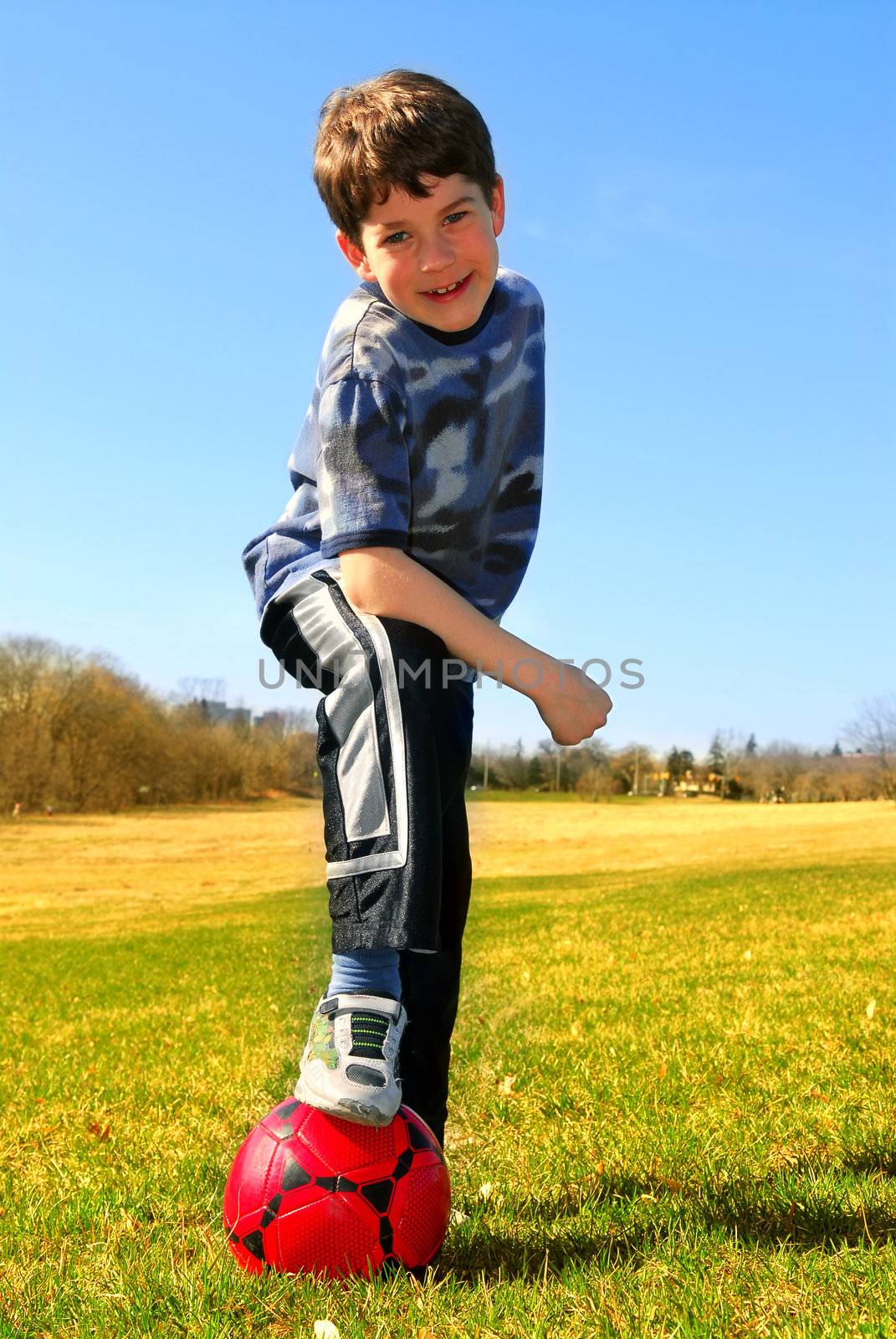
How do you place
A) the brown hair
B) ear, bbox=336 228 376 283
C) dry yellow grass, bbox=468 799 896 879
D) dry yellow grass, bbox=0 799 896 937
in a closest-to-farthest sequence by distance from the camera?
the brown hair → ear, bbox=336 228 376 283 → dry yellow grass, bbox=0 799 896 937 → dry yellow grass, bbox=468 799 896 879

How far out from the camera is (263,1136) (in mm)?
2822

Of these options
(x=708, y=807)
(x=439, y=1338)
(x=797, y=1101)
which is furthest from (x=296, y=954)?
(x=708, y=807)

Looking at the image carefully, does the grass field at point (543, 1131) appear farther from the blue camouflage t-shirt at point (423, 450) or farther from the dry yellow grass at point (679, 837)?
the dry yellow grass at point (679, 837)

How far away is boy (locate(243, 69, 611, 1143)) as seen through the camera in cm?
252

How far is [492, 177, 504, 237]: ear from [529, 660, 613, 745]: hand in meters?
1.17

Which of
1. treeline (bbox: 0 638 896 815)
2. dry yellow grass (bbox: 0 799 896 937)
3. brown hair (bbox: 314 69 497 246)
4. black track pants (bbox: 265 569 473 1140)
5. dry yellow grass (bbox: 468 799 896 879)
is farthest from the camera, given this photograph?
treeline (bbox: 0 638 896 815)

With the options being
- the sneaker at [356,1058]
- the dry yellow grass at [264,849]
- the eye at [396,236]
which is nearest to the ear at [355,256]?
the eye at [396,236]

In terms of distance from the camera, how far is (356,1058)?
100 inches

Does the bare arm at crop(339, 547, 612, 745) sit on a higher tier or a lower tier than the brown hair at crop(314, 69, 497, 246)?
lower

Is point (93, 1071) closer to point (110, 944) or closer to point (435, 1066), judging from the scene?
point (435, 1066)

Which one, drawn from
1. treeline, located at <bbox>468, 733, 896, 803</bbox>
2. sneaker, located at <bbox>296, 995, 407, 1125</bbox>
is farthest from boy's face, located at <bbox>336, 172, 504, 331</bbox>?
treeline, located at <bbox>468, 733, 896, 803</bbox>

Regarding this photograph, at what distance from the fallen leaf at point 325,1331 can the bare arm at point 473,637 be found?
4.36 ft

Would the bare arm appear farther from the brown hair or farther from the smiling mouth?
the brown hair

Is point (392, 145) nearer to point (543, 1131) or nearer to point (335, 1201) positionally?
point (335, 1201)
